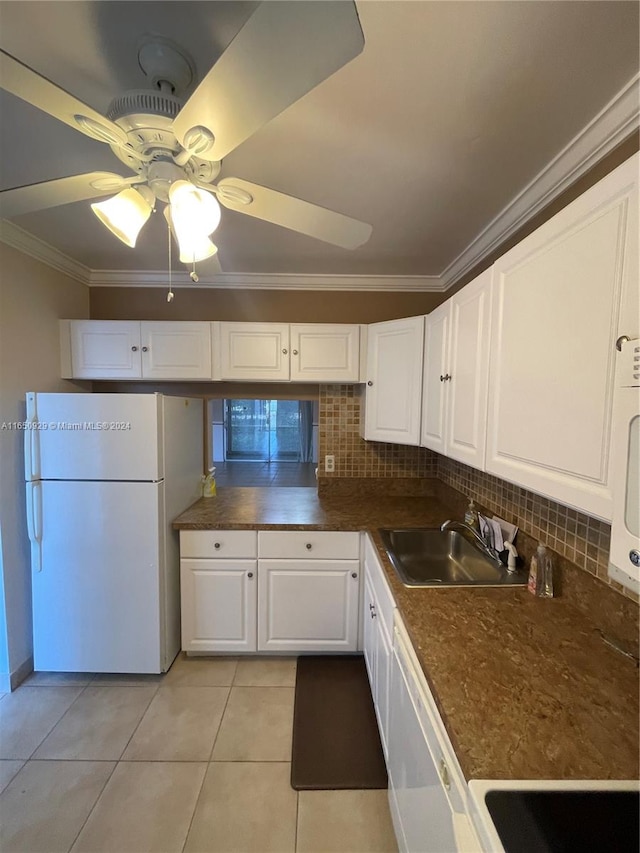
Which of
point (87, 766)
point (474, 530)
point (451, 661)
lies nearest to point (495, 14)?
point (451, 661)

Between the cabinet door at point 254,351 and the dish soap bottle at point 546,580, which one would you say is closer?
the dish soap bottle at point 546,580

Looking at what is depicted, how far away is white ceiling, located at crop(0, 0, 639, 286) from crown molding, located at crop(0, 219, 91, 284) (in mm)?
89

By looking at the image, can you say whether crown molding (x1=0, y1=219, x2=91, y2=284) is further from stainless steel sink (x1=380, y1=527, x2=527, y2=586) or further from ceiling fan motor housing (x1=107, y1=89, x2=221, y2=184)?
stainless steel sink (x1=380, y1=527, x2=527, y2=586)

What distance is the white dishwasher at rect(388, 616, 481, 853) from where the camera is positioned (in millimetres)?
754

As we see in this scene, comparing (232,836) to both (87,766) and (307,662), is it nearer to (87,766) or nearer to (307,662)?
(87,766)

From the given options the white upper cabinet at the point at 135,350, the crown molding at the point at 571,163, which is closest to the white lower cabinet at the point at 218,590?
the white upper cabinet at the point at 135,350

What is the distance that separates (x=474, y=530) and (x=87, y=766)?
2.02 m

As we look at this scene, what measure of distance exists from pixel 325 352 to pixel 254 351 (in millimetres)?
469

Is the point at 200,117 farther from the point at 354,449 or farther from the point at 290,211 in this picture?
the point at 354,449

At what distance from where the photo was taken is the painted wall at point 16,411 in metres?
1.93

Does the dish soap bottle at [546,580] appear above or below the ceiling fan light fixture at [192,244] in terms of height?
below

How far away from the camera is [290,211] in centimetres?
112

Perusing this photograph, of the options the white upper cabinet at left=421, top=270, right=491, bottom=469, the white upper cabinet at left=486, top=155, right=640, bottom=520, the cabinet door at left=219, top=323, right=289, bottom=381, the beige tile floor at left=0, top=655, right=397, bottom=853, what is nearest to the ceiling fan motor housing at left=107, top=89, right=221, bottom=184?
the white upper cabinet at left=486, top=155, right=640, bottom=520

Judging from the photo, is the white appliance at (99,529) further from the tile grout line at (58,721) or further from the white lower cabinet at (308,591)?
the white lower cabinet at (308,591)
